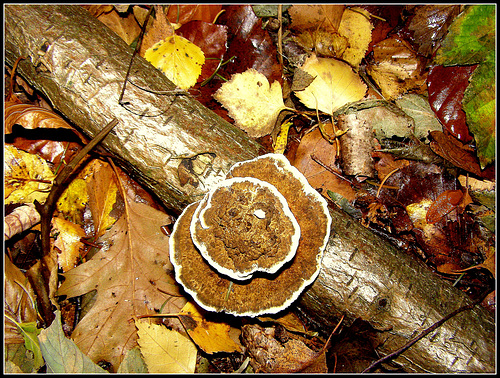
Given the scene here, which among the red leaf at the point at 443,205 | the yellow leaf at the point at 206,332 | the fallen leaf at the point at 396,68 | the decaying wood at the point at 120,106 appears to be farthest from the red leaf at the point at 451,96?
the yellow leaf at the point at 206,332

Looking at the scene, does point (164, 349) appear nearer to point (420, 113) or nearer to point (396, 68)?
point (420, 113)

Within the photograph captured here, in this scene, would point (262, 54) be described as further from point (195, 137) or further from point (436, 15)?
point (436, 15)

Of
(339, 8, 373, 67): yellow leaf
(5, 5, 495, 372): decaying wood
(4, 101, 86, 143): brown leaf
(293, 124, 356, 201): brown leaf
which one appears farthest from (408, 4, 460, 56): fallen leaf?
(4, 101, 86, 143): brown leaf

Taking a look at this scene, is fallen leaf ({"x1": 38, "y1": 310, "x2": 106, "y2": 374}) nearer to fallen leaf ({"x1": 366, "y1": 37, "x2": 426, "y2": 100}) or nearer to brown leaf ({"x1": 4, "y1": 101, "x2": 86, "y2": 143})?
brown leaf ({"x1": 4, "y1": 101, "x2": 86, "y2": 143})

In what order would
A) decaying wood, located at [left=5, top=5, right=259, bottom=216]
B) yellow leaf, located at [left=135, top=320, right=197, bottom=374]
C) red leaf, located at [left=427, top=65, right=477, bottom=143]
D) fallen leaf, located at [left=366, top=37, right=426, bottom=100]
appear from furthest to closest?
fallen leaf, located at [left=366, top=37, right=426, bottom=100] < red leaf, located at [left=427, top=65, right=477, bottom=143] < yellow leaf, located at [left=135, top=320, right=197, bottom=374] < decaying wood, located at [left=5, top=5, right=259, bottom=216]

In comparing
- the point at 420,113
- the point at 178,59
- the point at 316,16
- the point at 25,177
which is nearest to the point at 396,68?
the point at 420,113

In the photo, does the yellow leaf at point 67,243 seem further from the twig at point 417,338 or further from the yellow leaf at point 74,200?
the twig at point 417,338

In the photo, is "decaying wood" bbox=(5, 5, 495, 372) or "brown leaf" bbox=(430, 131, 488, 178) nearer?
"decaying wood" bbox=(5, 5, 495, 372)
